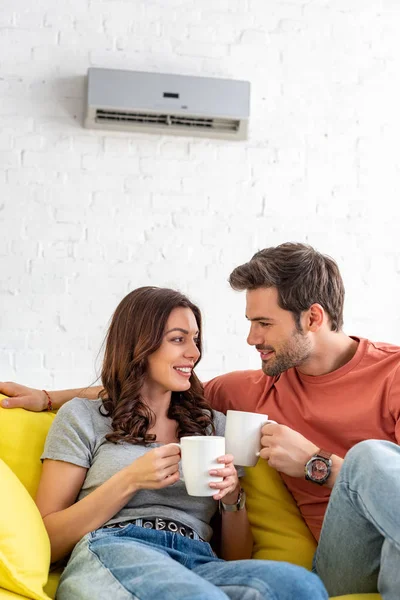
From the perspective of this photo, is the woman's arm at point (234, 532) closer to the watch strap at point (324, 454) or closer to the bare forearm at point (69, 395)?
the watch strap at point (324, 454)

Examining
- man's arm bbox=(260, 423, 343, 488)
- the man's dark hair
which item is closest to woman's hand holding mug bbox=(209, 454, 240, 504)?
man's arm bbox=(260, 423, 343, 488)

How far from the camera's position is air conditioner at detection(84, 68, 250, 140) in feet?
10.4

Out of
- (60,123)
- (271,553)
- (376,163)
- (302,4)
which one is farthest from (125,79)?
(271,553)

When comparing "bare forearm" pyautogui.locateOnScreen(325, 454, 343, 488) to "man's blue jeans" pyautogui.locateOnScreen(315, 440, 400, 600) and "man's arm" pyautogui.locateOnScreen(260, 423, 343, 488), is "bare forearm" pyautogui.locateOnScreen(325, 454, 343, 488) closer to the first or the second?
"man's arm" pyautogui.locateOnScreen(260, 423, 343, 488)

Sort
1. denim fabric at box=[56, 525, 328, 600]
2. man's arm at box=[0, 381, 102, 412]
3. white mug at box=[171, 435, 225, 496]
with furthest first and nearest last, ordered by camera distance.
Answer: man's arm at box=[0, 381, 102, 412], white mug at box=[171, 435, 225, 496], denim fabric at box=[56, 525, 328, 600]

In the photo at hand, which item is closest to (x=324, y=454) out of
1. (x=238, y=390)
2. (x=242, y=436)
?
(x=242, y=436)

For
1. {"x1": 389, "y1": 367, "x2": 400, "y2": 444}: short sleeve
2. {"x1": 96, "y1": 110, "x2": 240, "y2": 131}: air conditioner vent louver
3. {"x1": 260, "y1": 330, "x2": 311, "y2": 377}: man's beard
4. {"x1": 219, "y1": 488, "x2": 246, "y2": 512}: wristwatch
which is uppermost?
{"x1": 96, "y1": 110, "x2": 240, "y2": 131}: air conditioner vent louver

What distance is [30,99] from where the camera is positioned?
3.22 m

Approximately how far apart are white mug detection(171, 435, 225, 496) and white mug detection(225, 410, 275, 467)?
5.7 inches

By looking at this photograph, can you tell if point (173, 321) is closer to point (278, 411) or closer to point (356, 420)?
point (278, 411)

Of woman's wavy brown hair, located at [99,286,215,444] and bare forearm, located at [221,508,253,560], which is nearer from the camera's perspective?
bare forearm, located at [221,508,253,560]

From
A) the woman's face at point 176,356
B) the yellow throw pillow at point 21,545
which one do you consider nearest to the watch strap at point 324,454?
the woman's face at point 176,356

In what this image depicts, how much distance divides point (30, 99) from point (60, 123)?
0.51 feet

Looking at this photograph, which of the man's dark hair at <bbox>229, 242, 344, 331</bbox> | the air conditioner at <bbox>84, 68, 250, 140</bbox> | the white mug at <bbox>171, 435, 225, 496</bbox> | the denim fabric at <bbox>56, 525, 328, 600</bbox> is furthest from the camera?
the air conditioner at <bbox>84, 68, 250, 140</bbox>
